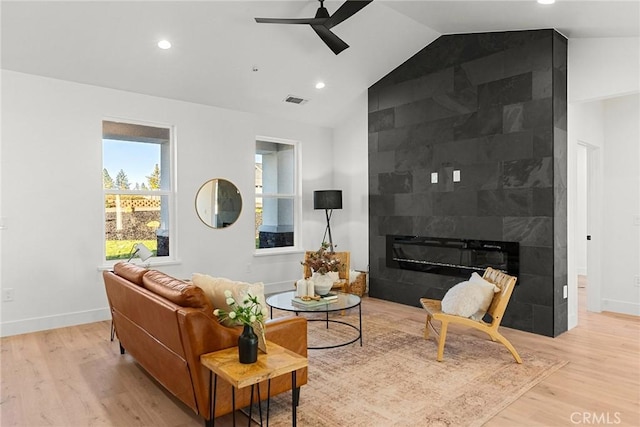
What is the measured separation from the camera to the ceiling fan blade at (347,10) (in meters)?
3.31

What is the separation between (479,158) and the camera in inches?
195

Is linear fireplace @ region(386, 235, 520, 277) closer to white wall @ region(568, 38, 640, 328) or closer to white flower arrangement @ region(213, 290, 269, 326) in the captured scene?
white wall @ region(568, 38, 640, 328)

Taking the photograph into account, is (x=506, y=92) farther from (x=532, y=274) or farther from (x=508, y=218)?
(x=532, y=274)

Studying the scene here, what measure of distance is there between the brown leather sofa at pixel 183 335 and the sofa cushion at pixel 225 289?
10 cm

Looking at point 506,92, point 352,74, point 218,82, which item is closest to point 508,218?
point 506,92

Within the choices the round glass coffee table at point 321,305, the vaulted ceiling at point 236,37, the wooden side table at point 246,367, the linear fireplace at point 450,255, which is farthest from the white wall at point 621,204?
the wooden side table at point 246,367

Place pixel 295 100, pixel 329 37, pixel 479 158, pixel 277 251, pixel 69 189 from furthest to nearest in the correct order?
pixel 277 251, pixel 295 100, pixel 479 158, pixel 69 189, pixel 329 37

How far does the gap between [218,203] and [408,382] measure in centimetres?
373

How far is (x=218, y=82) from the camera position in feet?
17.5

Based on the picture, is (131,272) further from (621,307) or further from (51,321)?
(621,307)

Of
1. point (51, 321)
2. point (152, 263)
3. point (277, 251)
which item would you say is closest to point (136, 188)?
point (152, 263)

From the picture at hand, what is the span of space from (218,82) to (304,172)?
7.03ft

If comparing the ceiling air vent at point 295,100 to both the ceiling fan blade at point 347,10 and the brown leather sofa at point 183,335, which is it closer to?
the ceiling fan blade at point 347,10

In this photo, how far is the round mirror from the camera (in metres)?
5.82
